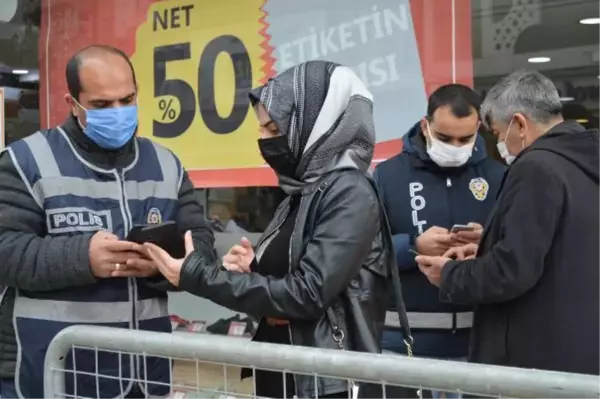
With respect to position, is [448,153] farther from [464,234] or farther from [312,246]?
[312,246]

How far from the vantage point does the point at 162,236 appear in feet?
7.45

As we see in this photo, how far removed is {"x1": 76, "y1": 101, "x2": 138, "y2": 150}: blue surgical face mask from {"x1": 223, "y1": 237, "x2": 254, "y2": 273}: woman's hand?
1.72 feet

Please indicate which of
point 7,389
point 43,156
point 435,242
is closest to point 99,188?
point 43,156

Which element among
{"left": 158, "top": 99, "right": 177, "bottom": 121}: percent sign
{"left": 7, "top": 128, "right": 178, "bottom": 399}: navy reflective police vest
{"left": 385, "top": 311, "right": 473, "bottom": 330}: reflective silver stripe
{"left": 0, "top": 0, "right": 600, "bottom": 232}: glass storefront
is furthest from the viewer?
{"left": 158, "top": 99, "right": 177, "bottom": 121}: percent sign

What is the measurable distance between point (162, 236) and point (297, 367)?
30.9 inches

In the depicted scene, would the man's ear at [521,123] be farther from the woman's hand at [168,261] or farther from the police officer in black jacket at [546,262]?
the woman's hand at [168,261]

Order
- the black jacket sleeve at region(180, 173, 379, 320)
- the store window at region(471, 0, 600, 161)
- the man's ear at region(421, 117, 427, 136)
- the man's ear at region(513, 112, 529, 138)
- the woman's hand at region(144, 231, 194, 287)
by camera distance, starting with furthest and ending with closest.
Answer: the store window at region(471, 0, 600, 161), the man's ear at region(421, 117, 427, 136), the man's ear at region(513, 112, 529, 138), the woman's hand at region(144, 231, 194, 287), the black jacket sleeve at region(180, 173, 379, 320)

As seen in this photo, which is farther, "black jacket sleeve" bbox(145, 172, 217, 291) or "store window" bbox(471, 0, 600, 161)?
"store window" bbox(471, 0, 600, 161)

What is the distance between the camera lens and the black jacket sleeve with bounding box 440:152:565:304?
238 centimetres

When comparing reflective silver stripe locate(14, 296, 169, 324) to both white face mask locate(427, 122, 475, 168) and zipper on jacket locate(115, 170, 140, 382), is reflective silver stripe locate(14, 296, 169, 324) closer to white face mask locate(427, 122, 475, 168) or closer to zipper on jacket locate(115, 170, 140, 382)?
zipper on jacket locate(115, 170, 140, 382)

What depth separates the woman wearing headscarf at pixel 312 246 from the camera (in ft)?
6.70

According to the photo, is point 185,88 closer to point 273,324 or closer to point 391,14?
point 391,14

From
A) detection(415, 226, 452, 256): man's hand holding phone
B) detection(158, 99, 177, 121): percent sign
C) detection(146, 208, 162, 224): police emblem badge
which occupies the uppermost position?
detection(158, 99, 177, 121): percent sign

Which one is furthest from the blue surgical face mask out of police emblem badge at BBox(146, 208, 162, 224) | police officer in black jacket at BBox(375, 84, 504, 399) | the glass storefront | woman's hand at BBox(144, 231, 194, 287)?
the glass storefront
